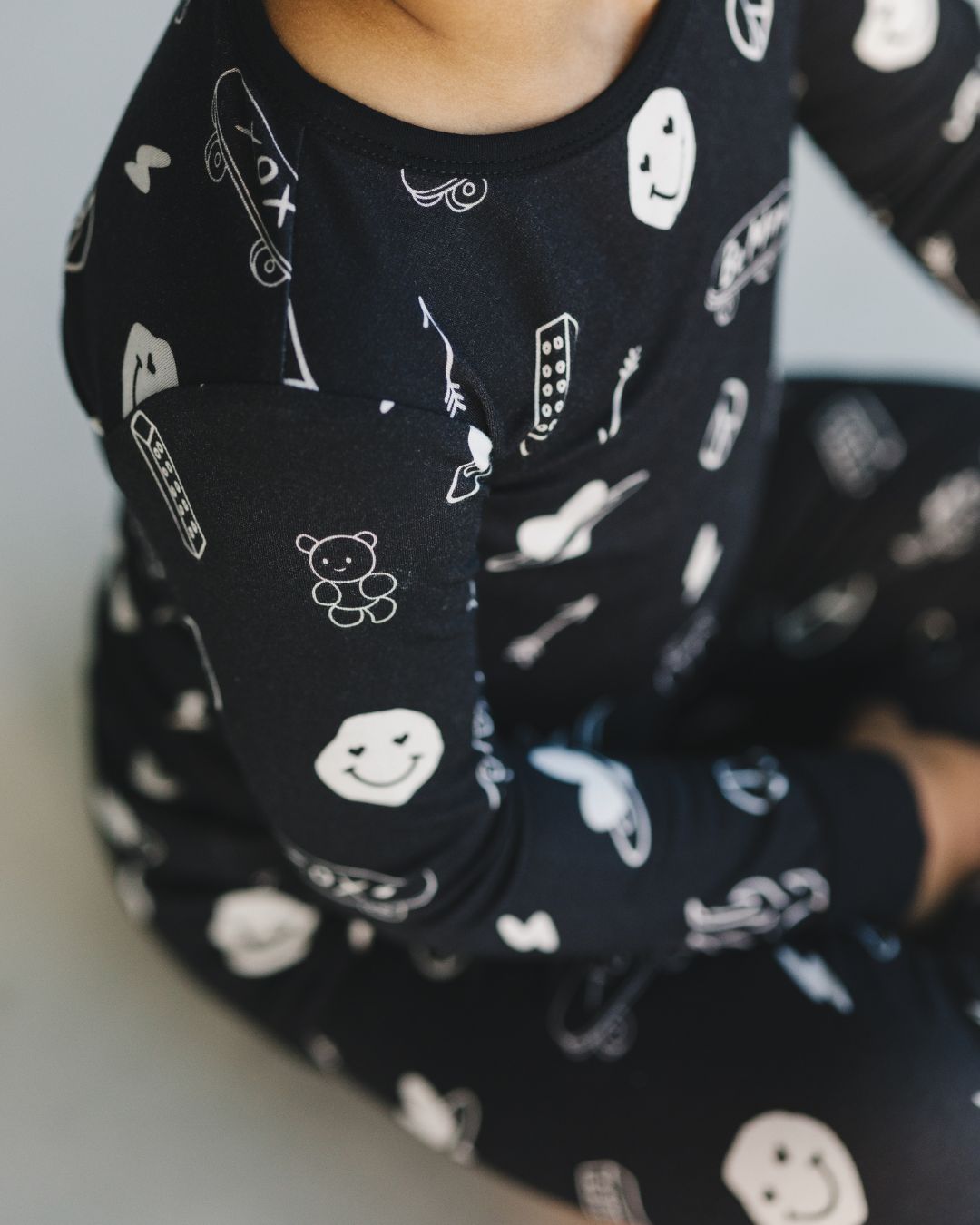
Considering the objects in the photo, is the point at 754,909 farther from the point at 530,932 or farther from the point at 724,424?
the point at 724,424

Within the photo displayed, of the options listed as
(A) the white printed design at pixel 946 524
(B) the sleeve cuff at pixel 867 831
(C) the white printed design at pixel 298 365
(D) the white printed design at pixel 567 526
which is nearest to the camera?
(C) the white printed design at pixel 298 365

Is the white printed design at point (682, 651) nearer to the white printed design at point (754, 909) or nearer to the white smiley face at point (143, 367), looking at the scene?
the white printed design at point (754, 909)

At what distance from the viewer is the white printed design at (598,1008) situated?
524 mm

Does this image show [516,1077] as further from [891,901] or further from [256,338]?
[256,338]

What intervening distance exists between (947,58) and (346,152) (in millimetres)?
343

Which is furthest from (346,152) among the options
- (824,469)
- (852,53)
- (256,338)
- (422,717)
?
(824,469)

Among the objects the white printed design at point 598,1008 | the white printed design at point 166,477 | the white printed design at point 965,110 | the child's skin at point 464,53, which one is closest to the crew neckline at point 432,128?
the child's skin at point 464,53

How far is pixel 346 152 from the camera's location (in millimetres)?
347

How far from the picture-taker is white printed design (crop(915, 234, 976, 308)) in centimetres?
59

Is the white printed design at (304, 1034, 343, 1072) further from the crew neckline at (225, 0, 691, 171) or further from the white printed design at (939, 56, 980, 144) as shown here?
the white printed design at (939, 56, 980, 144)

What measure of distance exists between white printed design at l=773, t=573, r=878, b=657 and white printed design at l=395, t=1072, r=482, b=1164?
0.33 metres

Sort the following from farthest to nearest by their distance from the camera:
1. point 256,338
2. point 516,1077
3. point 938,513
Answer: point 938,513 → point 516,1077 → point 256,338

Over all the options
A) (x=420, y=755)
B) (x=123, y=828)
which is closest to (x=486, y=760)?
(x=420, y=755)

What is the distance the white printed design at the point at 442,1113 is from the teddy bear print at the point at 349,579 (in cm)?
27
